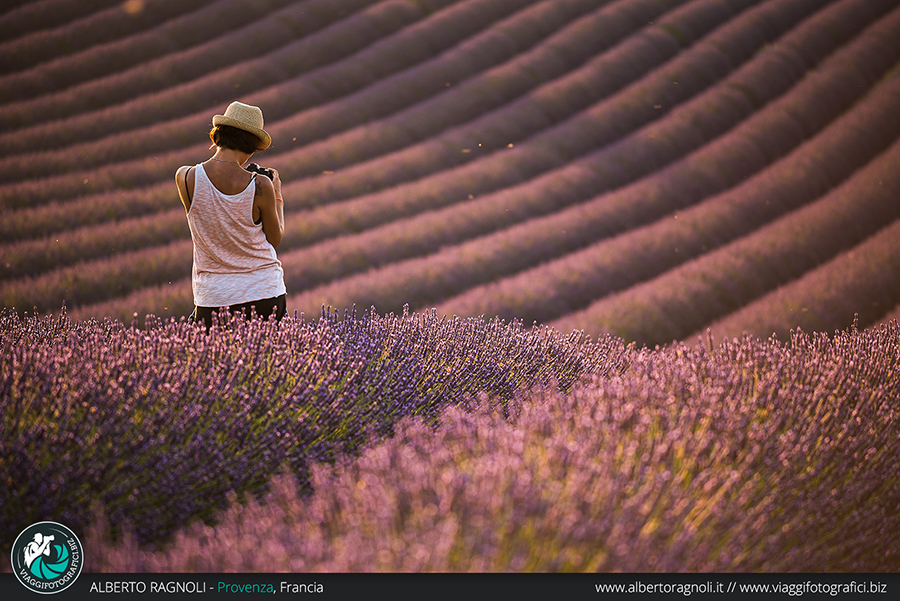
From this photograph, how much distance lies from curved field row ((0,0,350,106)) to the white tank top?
4.85 m

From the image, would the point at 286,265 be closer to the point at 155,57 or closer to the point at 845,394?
the point at 155,57

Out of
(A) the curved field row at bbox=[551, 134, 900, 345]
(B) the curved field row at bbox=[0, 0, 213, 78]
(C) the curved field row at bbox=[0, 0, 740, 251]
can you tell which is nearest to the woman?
(A) the curved field row at bbox=[551, 134, 900, 345]

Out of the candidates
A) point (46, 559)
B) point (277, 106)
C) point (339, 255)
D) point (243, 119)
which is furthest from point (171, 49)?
point (46, 559)

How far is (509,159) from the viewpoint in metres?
6.17

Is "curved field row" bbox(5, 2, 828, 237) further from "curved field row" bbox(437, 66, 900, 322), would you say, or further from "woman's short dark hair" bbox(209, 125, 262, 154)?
"woman's short dark hair" bbox(209, 125, 262, 154)

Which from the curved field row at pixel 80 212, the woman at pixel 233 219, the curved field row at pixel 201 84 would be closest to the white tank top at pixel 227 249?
the woman at pixel 233 219

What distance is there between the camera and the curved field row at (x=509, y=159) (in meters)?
4.73

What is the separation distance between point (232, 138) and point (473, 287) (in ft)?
9.91

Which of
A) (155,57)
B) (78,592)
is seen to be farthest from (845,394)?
(155,57)

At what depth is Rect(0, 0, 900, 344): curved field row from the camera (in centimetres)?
473

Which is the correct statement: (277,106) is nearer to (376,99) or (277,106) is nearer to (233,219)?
(376,99)

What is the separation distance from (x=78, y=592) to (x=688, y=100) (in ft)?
23.7

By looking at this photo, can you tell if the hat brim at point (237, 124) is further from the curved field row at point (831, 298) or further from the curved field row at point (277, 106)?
the curved field row at point (277, 106)

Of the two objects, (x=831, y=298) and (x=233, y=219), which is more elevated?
(x=233, y=219)
